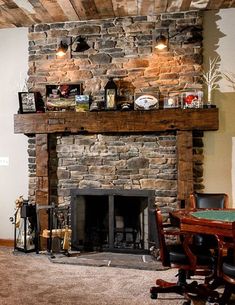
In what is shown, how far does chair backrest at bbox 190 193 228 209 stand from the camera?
4328 mm

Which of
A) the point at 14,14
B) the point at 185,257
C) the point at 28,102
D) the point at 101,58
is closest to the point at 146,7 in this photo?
the point at 101,58

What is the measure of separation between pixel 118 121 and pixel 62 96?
0.91 meters

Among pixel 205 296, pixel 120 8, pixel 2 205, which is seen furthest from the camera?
pixel 2 205

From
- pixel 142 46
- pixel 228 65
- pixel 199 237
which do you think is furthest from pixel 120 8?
pixel 199 237

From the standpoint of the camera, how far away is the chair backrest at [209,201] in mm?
4328

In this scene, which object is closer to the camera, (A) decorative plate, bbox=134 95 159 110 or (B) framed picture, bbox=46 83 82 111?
(A) decorative plate, bbox=134 95 159 110

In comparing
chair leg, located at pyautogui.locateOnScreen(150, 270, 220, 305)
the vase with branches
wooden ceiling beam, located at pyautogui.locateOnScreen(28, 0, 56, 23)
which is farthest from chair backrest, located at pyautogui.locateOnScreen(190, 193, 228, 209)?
wooden ceiling beam, located at pyautogui.locateOnScreen(28, 0, 56, 23)

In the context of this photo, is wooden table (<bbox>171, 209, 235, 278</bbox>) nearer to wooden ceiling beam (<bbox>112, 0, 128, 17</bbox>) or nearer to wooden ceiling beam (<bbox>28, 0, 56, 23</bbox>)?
wooden ceiling beam (<bbox>112, 0, 128, 17</bbox>)

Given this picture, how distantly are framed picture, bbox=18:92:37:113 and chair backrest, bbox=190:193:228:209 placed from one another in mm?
2526

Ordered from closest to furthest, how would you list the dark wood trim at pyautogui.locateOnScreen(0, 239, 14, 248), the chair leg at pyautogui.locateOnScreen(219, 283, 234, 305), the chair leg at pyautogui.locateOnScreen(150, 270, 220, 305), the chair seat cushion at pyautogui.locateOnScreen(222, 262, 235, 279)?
the chair seat cushion at pyautogui.locateOnScreen(222, 262, 235, 279) → the chair leg at pyautogui.locateOnScreen(219, 283, 234, 305) → the chair leg at pyautogui.locateOnScreen(150, 270, 220, 305) → the dark wood trim at pyautogui.locateOnScreen(0, 239, 14, 248)

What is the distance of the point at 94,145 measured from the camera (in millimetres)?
5254

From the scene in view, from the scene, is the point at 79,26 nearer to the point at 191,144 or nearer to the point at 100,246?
the point at 191,144

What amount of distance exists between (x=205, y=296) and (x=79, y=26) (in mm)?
3867

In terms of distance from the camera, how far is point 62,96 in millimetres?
5309
